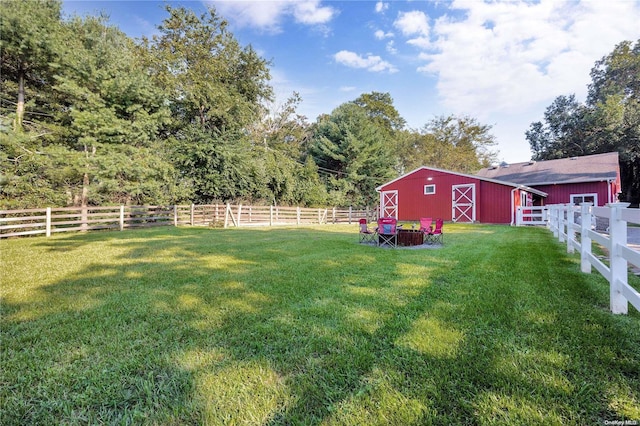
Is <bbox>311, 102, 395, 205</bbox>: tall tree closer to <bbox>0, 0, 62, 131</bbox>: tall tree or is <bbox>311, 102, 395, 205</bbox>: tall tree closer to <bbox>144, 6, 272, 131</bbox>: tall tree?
<bbox>144, 6, 272, 131</bbox>: tall tree

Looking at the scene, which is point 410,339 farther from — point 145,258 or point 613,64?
point 613,64

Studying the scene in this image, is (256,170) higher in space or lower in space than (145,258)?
higher

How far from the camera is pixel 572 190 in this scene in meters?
18.3

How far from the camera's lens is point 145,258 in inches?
214

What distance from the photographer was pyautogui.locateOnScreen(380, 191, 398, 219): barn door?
20000mm

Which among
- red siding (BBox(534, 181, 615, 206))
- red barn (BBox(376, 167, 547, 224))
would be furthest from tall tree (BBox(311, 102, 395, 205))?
red siding (BBox(534, 181, 615, 206))

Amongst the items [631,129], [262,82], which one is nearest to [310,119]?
[262,82]

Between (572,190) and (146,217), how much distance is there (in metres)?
24.4

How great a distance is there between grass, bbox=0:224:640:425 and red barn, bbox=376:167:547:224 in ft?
44.2

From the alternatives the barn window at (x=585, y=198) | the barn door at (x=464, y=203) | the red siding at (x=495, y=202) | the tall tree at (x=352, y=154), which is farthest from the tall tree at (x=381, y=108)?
the red siding at (x=495, y=202)

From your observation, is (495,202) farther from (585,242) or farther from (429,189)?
(585,242)

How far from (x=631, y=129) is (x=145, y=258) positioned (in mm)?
34833

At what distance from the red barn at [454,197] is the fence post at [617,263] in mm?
14282

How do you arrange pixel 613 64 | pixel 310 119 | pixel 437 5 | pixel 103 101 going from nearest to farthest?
pixel 437 5
pixel 103 101
pixel 613 64
pixel 310 119
